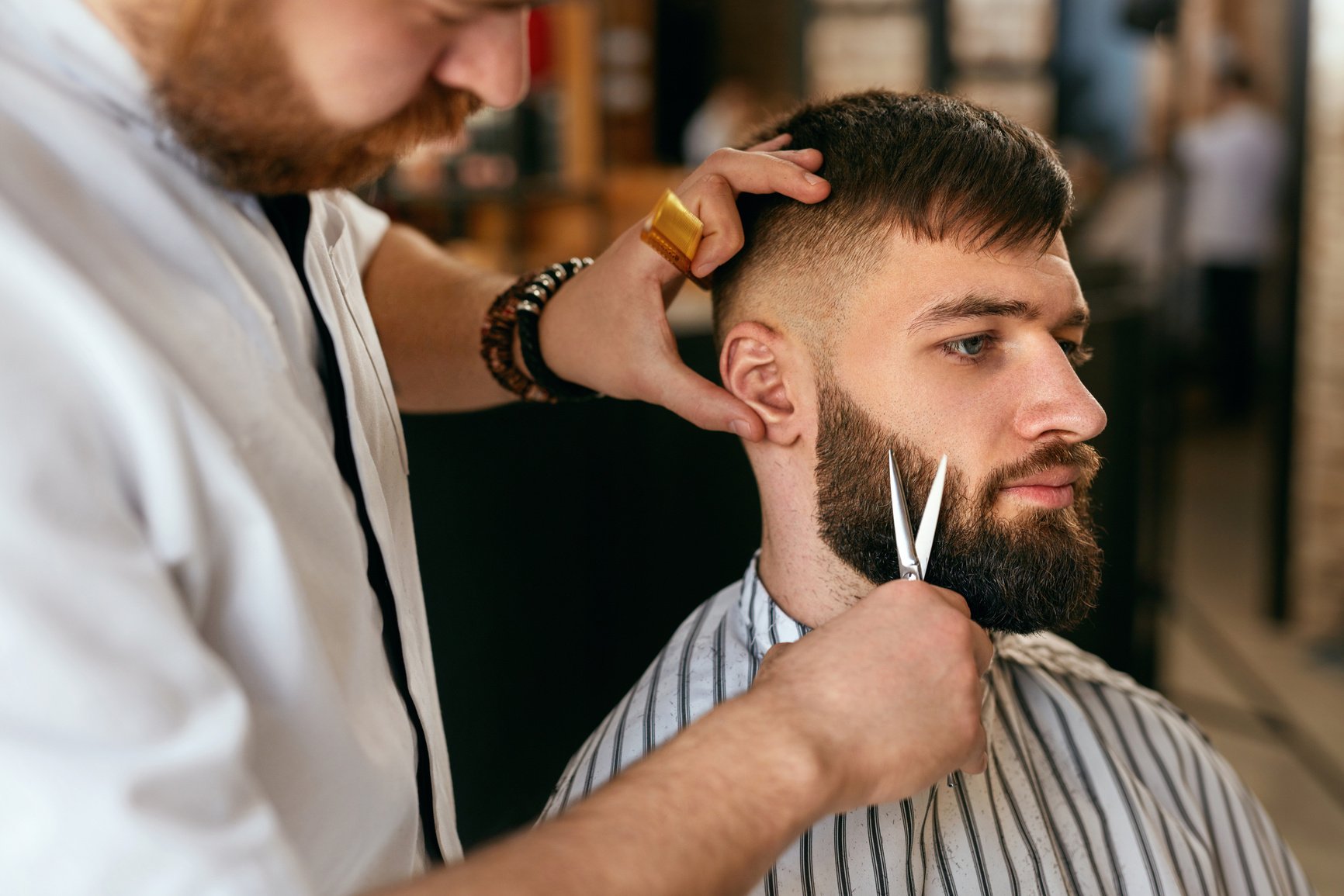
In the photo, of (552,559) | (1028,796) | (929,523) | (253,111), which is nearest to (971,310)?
(929,523)

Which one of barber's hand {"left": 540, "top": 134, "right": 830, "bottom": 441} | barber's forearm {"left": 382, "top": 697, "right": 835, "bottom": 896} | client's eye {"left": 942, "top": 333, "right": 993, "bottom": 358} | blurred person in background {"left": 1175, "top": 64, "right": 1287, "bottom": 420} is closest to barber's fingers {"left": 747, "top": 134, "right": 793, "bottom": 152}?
barber's hand {"left": 540, "top": 134, "right": 830, "bottom": 441}

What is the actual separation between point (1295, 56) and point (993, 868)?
3.23 m

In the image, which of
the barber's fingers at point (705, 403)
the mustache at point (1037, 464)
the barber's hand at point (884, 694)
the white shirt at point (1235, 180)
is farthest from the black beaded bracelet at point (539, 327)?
the white shirt at point (1235, 180)

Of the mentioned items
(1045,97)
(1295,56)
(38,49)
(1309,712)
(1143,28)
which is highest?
(38,49)

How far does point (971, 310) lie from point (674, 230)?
35 centimetres

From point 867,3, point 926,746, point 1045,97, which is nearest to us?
point 926,746

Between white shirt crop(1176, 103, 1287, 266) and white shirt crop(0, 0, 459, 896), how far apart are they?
6.60 m

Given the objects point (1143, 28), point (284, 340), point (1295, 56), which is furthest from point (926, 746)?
point (1295, 56)

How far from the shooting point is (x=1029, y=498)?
1.31 metres

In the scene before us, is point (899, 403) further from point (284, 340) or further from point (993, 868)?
point (284, 340)

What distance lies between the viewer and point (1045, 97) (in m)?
6.29

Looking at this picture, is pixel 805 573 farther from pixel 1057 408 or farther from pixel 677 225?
pixel 677 225

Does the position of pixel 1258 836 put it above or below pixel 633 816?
below

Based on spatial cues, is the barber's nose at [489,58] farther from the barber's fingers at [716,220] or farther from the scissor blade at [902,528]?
the scissor blade at [902,528]
